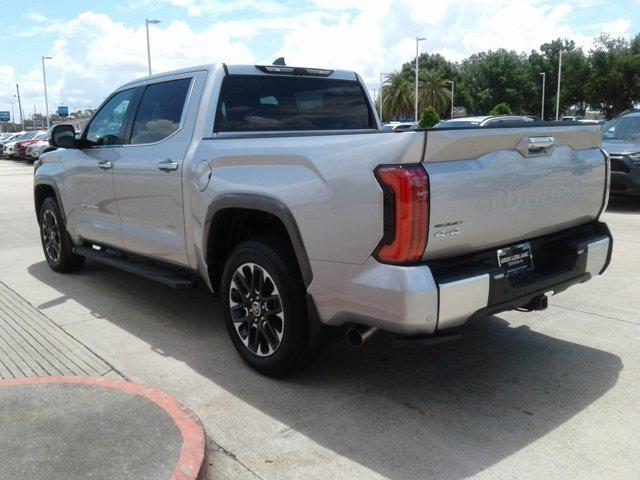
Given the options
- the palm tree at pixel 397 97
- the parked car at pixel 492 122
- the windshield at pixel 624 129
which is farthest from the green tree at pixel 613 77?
the windshield at pixel 624 129

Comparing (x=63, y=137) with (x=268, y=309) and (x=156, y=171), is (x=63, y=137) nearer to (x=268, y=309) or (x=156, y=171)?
(x=156, y=171)

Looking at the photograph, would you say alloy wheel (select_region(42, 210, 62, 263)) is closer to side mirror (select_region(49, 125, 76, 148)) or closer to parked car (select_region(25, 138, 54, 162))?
side mirror (select_region(49, 125, 76, 148))

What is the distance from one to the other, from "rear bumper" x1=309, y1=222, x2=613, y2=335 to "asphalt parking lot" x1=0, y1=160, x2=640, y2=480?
58 cm

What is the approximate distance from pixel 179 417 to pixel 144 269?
1926 millimetres

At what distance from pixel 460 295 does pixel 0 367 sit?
3.05 m

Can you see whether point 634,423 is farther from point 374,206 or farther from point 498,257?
point 374,206

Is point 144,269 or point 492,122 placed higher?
point 492,122

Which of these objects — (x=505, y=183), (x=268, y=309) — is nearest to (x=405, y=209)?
(x=505, y=183)

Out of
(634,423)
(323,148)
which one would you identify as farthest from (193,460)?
(634,423)

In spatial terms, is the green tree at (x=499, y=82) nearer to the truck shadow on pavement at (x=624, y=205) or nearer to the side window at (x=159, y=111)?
the truck shadow on pavement at (x=624, y=205)

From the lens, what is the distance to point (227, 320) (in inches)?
165

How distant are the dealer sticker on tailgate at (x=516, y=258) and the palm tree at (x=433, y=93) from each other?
7937 cm

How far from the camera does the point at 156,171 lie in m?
4.66

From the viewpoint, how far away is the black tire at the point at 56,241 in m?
6.50
